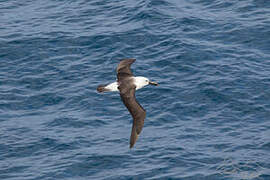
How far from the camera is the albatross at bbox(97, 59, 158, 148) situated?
21922mm

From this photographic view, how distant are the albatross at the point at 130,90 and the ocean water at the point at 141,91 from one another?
11.9 feet

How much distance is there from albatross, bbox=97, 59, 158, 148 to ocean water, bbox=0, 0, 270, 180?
363 cm

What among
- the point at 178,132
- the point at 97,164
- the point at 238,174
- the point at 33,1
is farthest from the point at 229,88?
the point at 33,1

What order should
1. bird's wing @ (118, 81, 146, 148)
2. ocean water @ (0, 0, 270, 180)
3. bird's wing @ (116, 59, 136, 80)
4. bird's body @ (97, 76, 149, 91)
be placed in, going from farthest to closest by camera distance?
ocean water @ (0, 0, 270, 180), bird's wing @ (116, 59, 136, 80), bird's body @ (97, 76, 149, 91), bird's wing @ (118, 81, 146, 148)

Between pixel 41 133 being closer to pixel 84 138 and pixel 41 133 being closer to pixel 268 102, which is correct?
pixel 84 138

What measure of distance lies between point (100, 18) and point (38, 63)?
6.11 metres

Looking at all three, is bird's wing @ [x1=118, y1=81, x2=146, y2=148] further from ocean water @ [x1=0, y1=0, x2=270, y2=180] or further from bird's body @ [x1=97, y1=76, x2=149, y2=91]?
ocean water @ [x1=0, y1=0, x2=270, y2=180]

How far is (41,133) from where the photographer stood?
28000 mm

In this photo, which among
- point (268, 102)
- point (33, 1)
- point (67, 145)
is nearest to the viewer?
point (67, 145)

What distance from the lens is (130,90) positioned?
22.6 meters

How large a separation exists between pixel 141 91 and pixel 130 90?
7.58 m

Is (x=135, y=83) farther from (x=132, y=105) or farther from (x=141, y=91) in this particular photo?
(x=141, y=91)

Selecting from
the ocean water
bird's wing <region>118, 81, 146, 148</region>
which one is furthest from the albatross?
the ocean water

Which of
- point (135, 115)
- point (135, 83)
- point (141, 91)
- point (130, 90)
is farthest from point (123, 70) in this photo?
point (141, 91)
